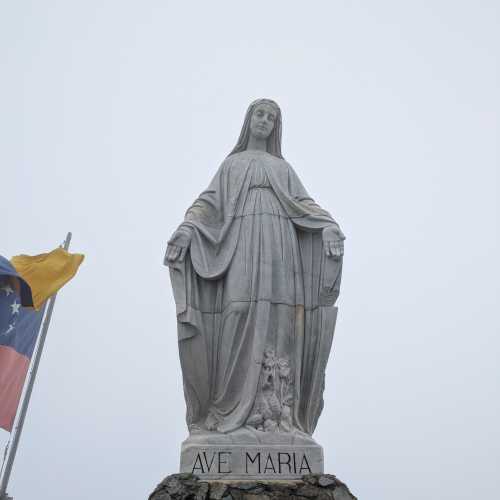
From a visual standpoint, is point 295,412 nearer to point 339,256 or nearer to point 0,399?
point 339,256

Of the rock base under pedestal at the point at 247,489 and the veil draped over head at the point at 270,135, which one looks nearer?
the rock base under pedestal at the point at 247,489

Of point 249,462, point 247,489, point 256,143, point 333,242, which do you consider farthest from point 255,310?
point 256,143

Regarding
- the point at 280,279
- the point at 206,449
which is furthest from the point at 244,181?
the point at 206,449

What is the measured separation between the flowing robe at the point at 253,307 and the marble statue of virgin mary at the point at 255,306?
0.02 m

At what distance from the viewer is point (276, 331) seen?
9461 millimetres

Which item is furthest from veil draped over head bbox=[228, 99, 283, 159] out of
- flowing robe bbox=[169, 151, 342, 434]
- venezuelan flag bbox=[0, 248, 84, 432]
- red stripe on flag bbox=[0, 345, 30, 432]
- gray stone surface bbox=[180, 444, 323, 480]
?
red stripe on flag bbox=[0, 345, 30, 432]

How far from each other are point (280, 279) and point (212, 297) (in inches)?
44.3

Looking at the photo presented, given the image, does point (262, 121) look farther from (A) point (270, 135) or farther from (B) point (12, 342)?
(B) point (12, 342)

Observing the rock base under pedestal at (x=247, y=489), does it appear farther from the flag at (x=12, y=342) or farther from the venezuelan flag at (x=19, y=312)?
the flag at (x=12, y=342)

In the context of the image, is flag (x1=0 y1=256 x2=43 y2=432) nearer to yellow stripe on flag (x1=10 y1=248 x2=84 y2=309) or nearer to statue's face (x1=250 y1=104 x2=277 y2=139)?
yellow stripe on flag (x1=10 y1=248 x2=84 y2=309)

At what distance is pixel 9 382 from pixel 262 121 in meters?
10.2

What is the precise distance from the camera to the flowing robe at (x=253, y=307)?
30.2 feet

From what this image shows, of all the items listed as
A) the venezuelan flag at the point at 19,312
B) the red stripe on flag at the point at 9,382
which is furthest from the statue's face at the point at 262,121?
the red stripe on flag at the point at 9,382

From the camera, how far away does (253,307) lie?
945 centimetres
